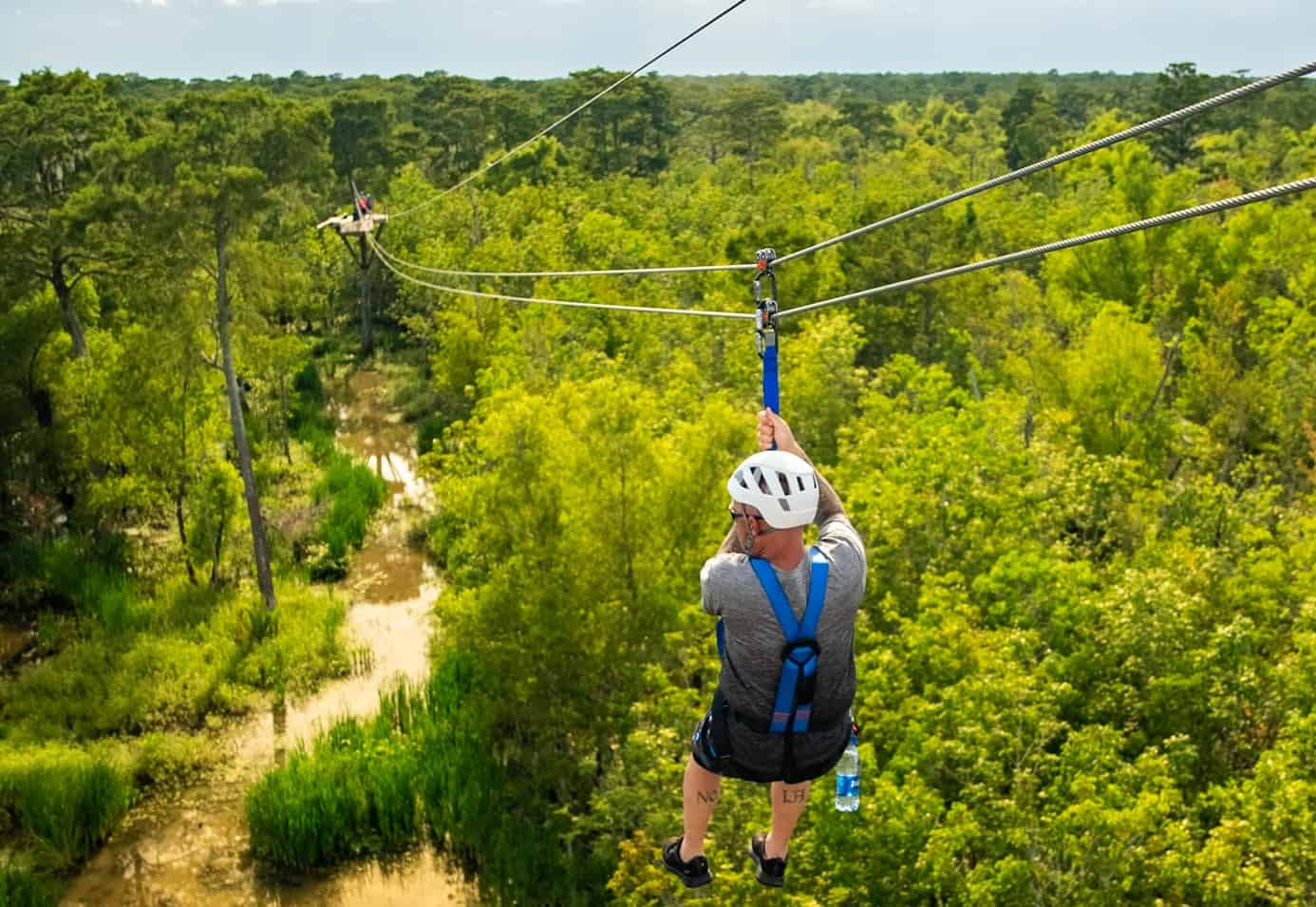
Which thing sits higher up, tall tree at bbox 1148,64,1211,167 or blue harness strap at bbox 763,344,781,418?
tall tree at bbox 1148,64,1211,167

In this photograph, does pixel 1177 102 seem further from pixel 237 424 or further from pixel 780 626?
pixel 780 626

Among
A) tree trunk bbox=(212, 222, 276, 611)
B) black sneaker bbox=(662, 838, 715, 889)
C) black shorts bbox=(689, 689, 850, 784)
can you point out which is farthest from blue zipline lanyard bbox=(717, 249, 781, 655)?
tree trunk bbox=(212, 222, 276, 611)

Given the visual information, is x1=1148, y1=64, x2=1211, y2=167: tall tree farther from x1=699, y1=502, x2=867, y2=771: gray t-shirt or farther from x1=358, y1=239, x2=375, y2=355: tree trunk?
x1=699, y1=502, x2=867, y2=771: gray t-shirt

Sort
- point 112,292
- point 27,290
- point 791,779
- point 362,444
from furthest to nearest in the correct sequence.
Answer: point 362,444 < point 112,292 < point 27,290 < point 791,779

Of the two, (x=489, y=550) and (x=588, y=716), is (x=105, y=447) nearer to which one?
(x=489, y=550)

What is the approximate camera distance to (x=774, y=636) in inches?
183

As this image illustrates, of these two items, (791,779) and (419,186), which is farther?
(419,186)

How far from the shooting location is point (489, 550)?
62.5 feet

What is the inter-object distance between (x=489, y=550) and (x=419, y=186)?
3576 centimetres

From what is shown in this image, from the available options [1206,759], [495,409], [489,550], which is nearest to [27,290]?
[495,409]

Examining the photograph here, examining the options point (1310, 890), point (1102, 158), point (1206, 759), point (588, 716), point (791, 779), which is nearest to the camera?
point (791, 779)

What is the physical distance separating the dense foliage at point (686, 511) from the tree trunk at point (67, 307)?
96 millimetres

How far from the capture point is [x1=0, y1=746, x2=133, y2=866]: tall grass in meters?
17.9

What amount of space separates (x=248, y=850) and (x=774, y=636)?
54.6 feet
